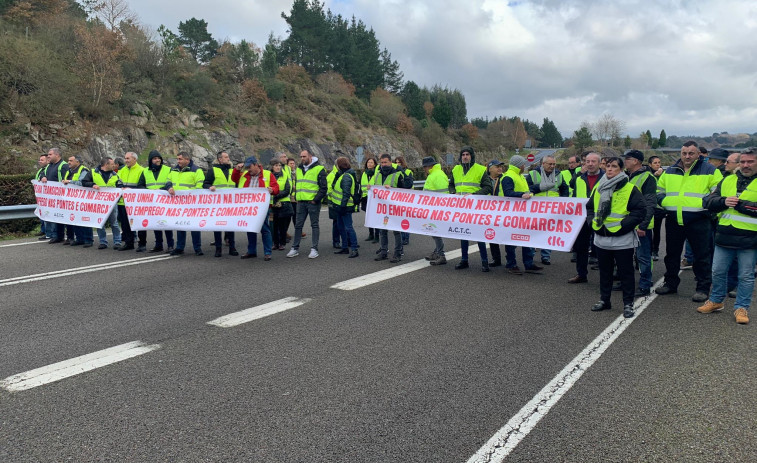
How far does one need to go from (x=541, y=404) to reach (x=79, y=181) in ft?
35.3

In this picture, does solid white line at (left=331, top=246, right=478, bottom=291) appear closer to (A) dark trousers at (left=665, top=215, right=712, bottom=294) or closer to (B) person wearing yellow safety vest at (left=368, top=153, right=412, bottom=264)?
(B) person wearing yellow safety vest at (left=368, top=153, right=412, bottom=264)

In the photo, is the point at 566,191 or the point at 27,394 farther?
the point at 566,191

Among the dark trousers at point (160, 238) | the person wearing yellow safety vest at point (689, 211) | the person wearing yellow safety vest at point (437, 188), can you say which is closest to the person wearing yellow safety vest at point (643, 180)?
the person wearing yellow safety vest at point (689, 211)

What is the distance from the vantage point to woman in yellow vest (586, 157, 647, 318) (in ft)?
21.1

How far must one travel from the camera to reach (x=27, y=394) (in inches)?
164

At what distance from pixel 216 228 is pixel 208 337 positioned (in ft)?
16.1

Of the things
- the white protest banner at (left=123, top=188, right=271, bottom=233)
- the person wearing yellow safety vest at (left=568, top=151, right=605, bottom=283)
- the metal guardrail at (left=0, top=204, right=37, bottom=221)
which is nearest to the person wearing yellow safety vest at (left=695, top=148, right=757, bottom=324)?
the person wearing yellow safety vest at (left=568, top=151, right=605, bottom=283)


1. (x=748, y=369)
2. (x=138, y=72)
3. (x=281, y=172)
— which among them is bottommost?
(x=748, y=369)

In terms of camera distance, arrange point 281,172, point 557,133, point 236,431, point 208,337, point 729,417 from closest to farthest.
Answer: point 236,431 → point 729,417 → point 208,337 → point 281,172 → point 557,133

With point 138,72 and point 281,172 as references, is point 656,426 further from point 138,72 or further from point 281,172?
point 138,72

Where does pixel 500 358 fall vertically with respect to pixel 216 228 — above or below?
below

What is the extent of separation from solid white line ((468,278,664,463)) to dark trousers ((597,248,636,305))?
598 millimetres

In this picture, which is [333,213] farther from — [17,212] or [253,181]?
[17,212]

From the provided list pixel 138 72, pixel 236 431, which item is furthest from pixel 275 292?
pixel 138 72
